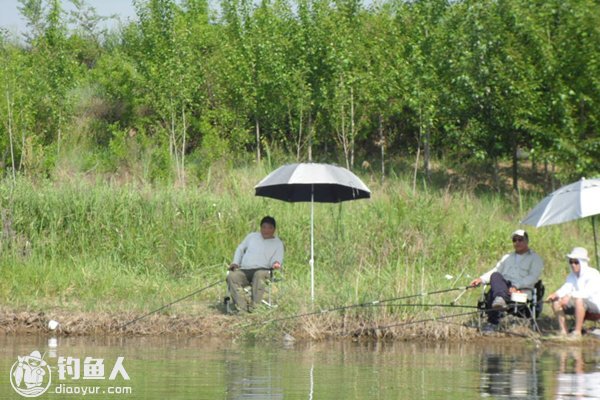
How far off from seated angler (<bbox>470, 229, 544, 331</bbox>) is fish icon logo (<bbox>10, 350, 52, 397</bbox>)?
219 inches

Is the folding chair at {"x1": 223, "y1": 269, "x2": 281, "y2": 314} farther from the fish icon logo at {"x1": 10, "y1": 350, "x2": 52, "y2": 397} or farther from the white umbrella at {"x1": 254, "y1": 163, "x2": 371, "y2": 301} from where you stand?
the fish icon logo at {"x1": 10, "y1": 350, "x2": 52, "y2": 397}

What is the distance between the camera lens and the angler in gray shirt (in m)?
15.9

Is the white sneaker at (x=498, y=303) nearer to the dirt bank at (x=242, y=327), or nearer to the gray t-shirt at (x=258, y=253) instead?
the dirt bank at (x=242, y=327)

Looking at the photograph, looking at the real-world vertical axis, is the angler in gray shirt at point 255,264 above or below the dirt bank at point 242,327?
above

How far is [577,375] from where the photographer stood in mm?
11969

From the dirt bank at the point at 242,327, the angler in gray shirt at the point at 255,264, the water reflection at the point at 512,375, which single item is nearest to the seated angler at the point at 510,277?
the dirt bank at the point at 242,327

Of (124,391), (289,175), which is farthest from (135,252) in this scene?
(124,391)

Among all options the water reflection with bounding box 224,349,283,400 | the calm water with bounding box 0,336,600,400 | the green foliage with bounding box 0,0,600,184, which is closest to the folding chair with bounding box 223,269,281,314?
the calm water with bounding box 0,336,600,400

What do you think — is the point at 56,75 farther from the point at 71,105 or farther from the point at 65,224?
the point at 65,224

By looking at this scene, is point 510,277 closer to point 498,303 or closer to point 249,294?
point 498,303

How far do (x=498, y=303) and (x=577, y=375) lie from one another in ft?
10.2

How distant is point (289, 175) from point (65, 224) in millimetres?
5468

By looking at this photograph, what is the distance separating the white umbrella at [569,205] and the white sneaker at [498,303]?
1.01m

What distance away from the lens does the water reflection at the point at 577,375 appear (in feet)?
35.0
